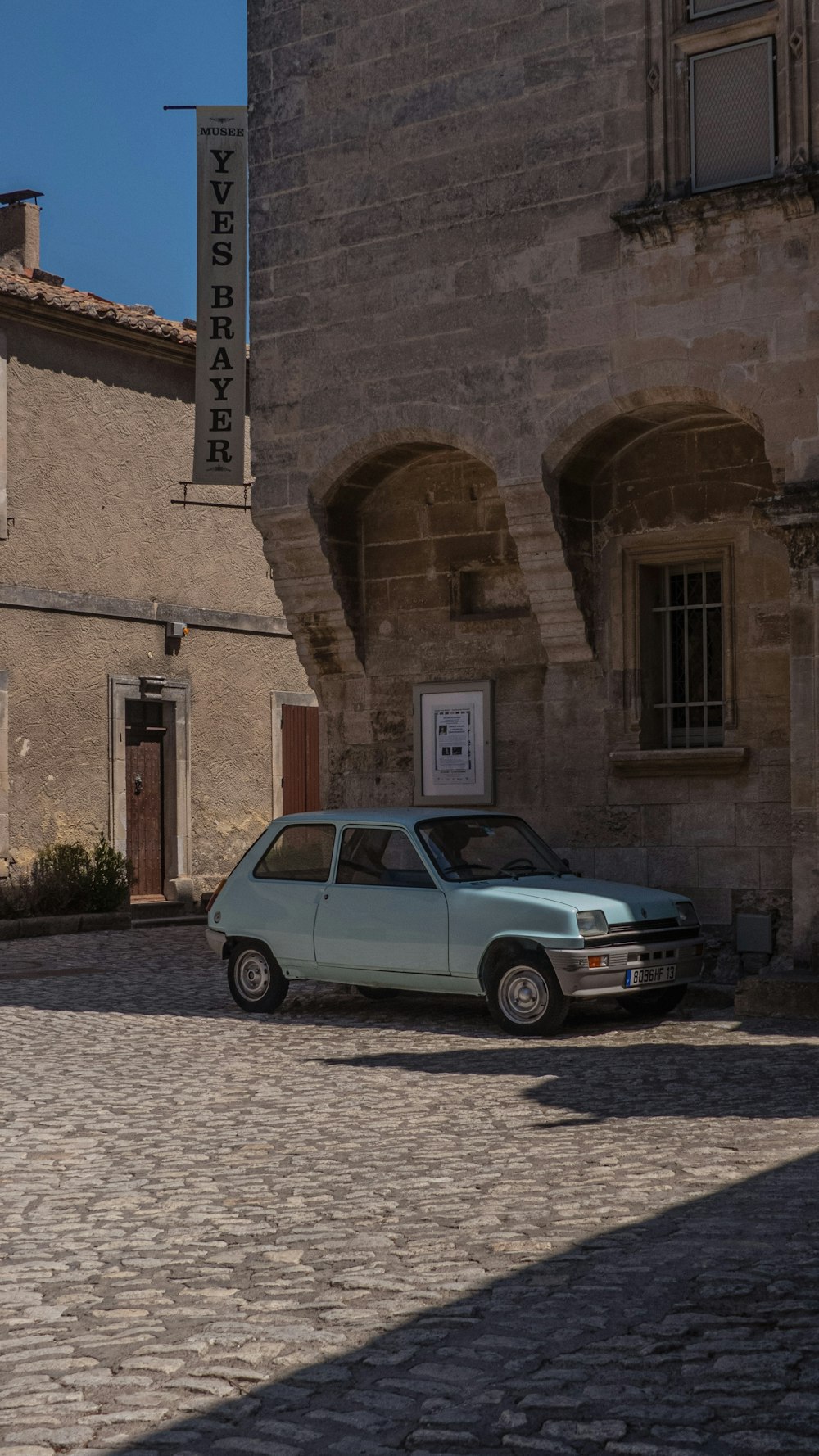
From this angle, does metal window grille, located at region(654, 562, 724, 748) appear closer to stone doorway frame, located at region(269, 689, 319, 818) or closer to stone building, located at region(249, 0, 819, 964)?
stone building, located at region(249, 0, 819, 964)

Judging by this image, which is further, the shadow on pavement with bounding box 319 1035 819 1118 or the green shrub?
the green shrub

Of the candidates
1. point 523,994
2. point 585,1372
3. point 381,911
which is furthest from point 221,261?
point 585,1372

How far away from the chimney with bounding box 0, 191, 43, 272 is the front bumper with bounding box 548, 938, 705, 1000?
17.6 m

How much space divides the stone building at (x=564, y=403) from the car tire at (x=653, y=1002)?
1.01 metres

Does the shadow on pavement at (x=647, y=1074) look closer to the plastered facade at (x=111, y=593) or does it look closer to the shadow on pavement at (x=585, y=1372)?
the shadow on pavement at (x=585, y=1372)

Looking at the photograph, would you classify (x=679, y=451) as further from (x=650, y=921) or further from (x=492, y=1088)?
(x=492, y=1088)

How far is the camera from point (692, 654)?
1435cm

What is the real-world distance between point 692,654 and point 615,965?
414 centimetres

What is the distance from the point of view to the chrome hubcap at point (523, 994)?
10.9 m

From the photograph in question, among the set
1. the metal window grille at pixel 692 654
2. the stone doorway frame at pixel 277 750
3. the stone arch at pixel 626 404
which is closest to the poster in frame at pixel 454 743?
the metal window grille at pixel 692 654

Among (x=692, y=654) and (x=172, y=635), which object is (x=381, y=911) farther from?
(x=172, y=635)

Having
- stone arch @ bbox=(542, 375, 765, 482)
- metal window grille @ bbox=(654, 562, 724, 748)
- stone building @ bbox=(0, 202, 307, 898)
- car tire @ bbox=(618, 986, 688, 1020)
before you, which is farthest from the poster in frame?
stone building @ bbox=(0, 202, 307, 898)

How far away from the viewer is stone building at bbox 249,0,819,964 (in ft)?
42.7

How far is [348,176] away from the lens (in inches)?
598
